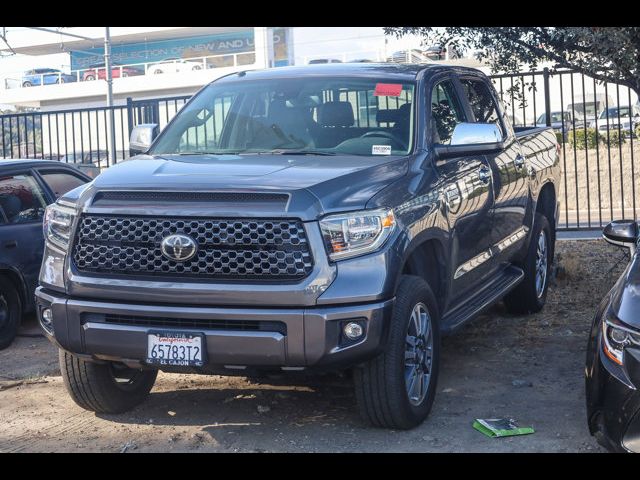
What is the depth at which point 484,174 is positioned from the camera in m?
6.48

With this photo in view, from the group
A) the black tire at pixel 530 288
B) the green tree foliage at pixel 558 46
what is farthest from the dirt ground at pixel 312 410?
the green tree foliage at pixel 558 46

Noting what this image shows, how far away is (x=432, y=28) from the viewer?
9.08 meters

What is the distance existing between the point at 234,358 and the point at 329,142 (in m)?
1.72

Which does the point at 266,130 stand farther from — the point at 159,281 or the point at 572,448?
the point at 572,448

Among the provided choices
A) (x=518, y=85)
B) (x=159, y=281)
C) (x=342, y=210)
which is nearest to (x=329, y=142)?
(x=342, y=210)

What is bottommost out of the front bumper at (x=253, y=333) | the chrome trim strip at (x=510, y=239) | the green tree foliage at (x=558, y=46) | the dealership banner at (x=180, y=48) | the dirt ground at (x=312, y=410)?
the dirt ground at (x=312, y=410)

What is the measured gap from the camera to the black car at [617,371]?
3.96m

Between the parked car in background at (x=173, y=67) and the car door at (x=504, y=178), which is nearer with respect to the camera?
the car door at (x=504, y=178)

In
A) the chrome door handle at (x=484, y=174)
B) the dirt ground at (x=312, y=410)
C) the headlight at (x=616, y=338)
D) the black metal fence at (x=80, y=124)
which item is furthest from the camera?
the black metal fence at (x=80, y=124)

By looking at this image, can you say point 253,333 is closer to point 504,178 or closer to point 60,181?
point 504,178

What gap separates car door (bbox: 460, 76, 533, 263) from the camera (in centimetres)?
678

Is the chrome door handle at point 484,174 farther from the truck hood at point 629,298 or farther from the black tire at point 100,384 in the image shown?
the black tire at point 100,384

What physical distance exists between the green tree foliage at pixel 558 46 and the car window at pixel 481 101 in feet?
3.60

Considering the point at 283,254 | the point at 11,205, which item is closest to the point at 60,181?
the point at 11,205
